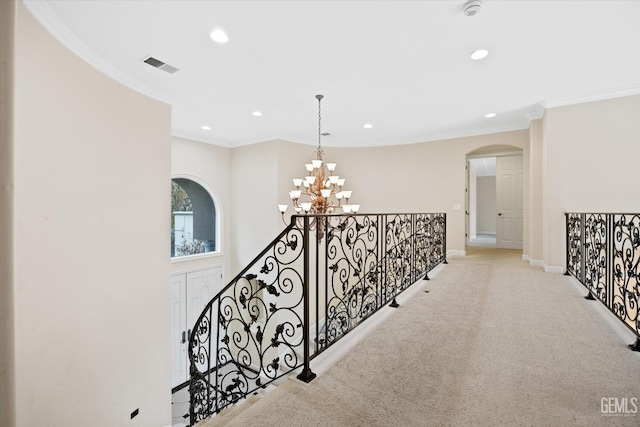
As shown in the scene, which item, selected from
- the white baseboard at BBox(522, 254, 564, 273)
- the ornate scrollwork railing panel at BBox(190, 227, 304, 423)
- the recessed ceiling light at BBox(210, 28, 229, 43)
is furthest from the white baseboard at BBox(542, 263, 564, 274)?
the recessed ceiling light at BBox(210, 28, 229, 43)

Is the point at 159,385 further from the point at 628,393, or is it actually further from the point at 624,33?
the point at 624,33

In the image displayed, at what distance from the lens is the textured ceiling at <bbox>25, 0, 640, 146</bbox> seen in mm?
2547

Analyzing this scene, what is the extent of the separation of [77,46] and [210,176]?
4.16 m

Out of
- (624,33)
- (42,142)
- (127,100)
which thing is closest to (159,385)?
(42,142)

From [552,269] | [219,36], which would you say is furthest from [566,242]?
[219,36]

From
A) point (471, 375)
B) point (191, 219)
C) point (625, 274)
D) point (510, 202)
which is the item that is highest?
point (510, 202)

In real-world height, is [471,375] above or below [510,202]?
below

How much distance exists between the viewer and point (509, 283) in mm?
3984

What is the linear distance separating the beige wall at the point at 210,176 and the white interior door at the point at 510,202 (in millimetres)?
7196

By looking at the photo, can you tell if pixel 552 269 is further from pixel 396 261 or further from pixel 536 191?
pixel 396 261

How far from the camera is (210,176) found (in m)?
7.02

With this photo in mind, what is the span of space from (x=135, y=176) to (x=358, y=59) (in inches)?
125

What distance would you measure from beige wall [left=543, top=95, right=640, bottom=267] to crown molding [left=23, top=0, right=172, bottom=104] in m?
6.15

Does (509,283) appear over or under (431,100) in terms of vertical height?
under
